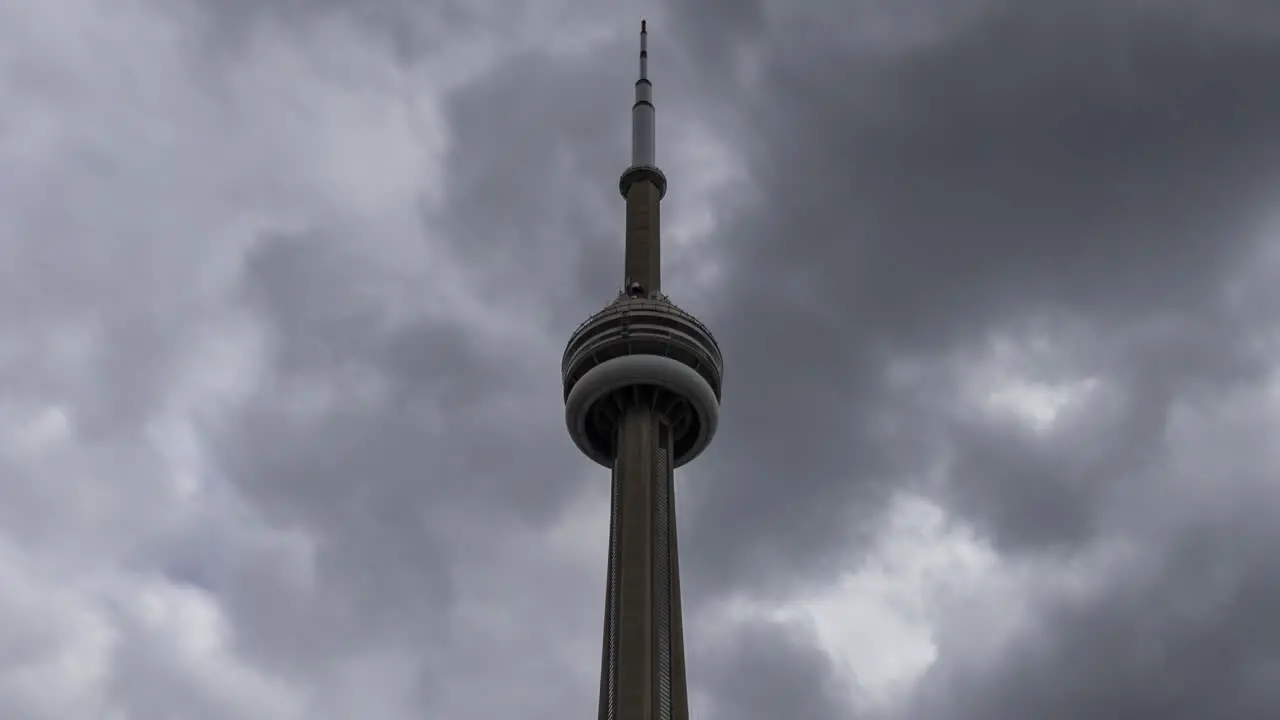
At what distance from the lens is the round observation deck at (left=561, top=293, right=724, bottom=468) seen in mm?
90625

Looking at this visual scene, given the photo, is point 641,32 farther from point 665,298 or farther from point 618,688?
point 618,688

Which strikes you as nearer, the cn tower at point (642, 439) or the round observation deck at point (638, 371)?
the cn tower at point (642, 439)

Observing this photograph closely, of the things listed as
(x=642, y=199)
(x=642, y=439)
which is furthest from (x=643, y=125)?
(x=642, y=439)

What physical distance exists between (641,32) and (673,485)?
42.1 m

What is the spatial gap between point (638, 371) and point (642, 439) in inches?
160

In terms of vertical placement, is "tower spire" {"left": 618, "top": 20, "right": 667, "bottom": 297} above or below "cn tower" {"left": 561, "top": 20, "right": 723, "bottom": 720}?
above

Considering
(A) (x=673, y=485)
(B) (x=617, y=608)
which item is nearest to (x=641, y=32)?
(A) (x=673, y=485)

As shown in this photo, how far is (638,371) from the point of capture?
90.0 metres

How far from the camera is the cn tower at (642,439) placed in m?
81.8

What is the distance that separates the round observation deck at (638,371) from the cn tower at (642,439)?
6 centimetres

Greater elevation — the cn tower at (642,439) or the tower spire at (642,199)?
the tower spire at (642,199)

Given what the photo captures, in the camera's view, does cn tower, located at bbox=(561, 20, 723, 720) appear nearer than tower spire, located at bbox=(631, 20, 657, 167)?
Yes

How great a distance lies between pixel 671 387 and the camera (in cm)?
9075

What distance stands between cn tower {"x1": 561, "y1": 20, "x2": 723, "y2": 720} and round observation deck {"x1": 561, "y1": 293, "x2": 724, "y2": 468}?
0.06 metres
